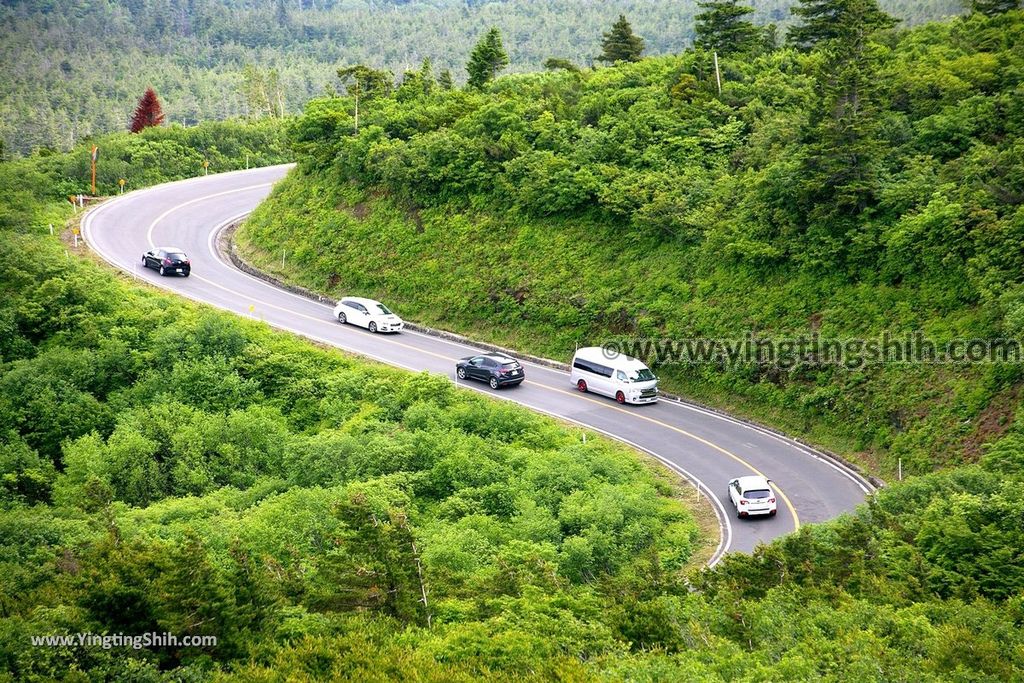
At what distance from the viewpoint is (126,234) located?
5406cm

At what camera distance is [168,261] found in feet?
161

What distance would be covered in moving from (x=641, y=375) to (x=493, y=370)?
224 inches

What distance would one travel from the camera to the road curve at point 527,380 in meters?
31.4

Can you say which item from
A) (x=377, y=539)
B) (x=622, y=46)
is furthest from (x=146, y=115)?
(x=377, y=539)

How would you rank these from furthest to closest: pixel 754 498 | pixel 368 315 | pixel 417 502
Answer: pixel 368 315, pixel 417 502, pixel 754 498

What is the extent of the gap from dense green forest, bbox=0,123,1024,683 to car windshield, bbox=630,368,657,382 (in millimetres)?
4027

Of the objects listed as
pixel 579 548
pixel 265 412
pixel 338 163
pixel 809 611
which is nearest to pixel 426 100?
pixel 338 163

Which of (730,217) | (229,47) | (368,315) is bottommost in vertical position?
(368,315)

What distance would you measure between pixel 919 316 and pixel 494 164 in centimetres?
2185

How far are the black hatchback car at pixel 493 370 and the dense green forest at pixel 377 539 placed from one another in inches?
80.4

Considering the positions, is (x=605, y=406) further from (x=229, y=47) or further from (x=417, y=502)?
(x=229, y=47)

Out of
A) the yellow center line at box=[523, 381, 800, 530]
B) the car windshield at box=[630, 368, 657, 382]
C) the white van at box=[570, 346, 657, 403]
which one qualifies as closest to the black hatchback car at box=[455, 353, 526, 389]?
the yellow center line at box=[523, 381, 800, 530]

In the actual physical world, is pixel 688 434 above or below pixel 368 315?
below

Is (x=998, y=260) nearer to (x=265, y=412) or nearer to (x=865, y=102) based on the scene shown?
(x=865, y=102)
